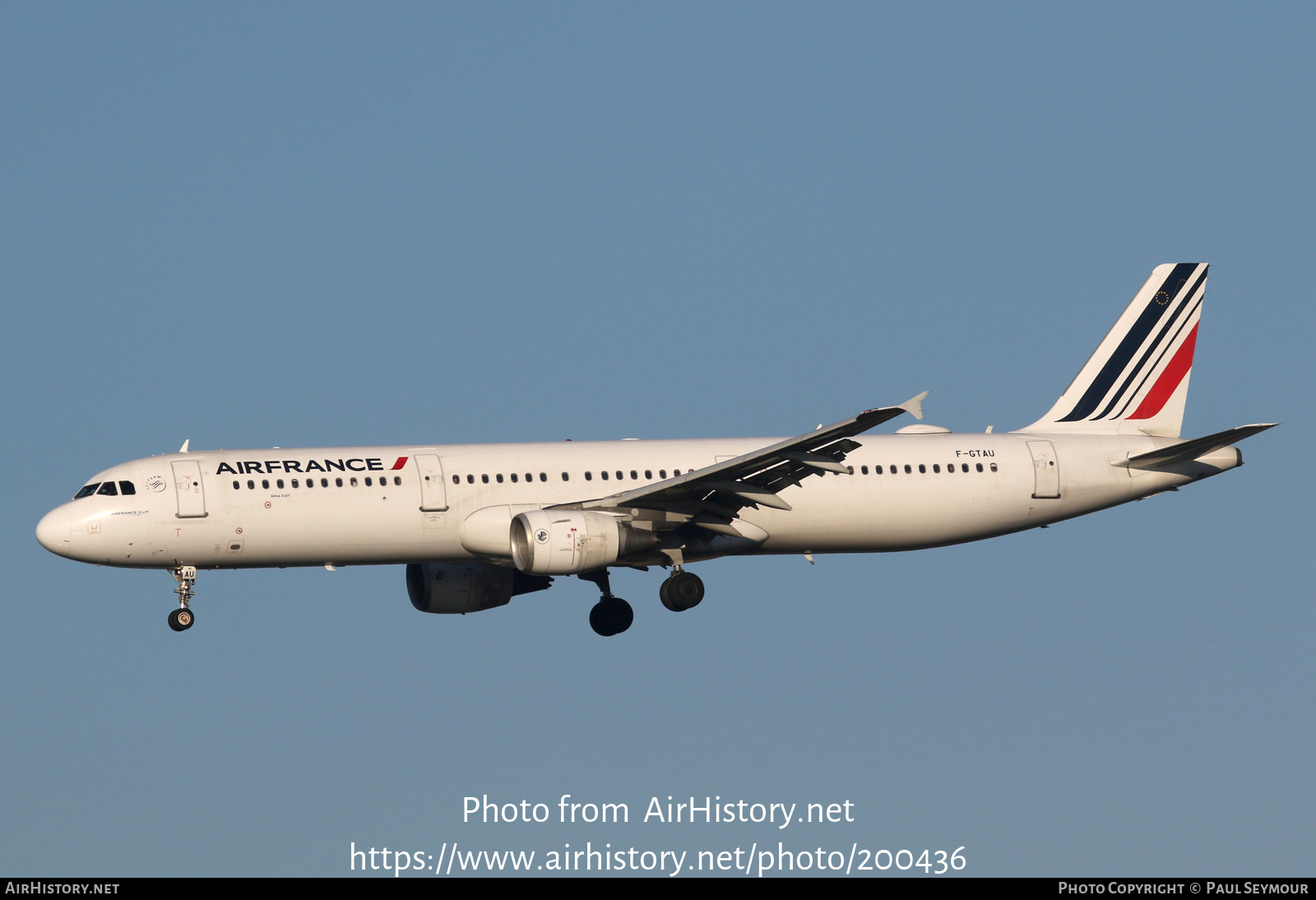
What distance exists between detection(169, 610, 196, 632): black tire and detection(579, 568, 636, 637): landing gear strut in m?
11.0

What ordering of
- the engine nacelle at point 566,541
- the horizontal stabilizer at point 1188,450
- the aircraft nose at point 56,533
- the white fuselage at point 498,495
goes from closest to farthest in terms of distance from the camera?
1. the engine nacelle at point 566,541
2. the aircraft nose at point 56,533
3. the white fuselage at point 498,495
4. the horizontal stabilizer at point 1188,450

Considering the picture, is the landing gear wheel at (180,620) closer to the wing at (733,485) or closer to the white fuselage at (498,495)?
the white fuselage at (498,495)

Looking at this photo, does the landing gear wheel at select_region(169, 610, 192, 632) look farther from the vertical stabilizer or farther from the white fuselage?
the vertical stabilizer

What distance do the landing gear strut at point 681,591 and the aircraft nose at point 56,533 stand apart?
14.7 metres

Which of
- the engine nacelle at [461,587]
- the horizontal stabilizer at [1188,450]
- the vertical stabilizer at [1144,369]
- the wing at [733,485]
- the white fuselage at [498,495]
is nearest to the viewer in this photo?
the wing at [733,485]

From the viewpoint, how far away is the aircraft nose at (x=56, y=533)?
43.8 metres

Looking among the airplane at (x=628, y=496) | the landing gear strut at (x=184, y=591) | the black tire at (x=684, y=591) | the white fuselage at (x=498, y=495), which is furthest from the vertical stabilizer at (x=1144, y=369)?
the landing gear strut at (x=184, y=591)

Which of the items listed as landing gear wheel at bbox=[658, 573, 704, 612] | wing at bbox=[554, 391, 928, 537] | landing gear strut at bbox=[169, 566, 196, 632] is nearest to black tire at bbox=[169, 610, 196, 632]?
landing gear strut at bbox=[169, 566, 196, 632]

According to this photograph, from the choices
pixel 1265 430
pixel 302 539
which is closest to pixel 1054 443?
pixel 1265 430

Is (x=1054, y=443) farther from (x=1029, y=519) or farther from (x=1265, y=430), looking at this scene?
(x=1265, y=430)

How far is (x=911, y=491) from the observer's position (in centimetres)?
4838

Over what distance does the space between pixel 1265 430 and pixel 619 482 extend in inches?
637

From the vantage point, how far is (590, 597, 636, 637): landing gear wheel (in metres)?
50.3

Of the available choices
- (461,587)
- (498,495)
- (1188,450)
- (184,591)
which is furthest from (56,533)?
(1188,450)
